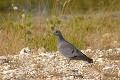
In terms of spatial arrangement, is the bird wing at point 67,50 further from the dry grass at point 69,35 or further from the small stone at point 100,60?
the dry grass at point 69,35

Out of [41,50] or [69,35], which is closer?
[41,50]

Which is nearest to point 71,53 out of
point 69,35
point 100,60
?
point 100,60

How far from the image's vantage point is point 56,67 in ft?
25.1

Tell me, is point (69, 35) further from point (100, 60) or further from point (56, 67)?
point (56, 67)

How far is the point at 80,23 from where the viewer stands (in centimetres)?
1216

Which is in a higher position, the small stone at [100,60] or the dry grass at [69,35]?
the dry grass at [69,35]

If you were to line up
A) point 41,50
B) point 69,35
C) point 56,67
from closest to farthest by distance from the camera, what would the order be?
point 56,67, point 41,50, point 69,35

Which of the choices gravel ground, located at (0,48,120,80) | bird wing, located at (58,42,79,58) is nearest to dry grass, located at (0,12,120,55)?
gravel ground, located at (0,48,120,80)

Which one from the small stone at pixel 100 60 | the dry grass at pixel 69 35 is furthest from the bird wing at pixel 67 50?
the dry grass at pixel 69 35

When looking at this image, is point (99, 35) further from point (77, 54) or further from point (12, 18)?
point (77, 54)

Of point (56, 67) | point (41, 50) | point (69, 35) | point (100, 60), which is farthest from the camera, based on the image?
point (69, 35)

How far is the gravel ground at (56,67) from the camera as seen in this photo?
7195 millimetres

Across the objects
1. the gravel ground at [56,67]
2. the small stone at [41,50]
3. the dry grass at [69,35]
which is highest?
the dry grass at [69,35]

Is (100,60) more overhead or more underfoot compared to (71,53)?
more underfoot
